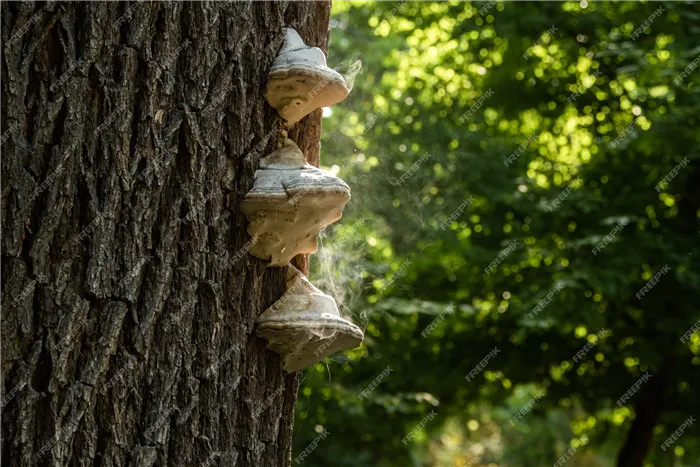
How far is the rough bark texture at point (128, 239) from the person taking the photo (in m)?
1.70

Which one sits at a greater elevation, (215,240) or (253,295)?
→ (215,240)

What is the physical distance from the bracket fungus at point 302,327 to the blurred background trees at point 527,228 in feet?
15.3

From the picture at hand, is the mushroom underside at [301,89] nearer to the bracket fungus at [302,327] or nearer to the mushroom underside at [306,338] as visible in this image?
the bracket fungus at [302,327]

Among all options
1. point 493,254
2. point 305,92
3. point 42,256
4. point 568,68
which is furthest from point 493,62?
point 42,256

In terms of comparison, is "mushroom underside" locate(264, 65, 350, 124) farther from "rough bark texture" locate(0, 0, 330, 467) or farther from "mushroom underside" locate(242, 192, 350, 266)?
"mushroom underside" locate(242, 192, 350, 266)

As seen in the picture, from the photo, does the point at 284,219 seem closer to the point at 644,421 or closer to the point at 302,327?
the point at 302,327

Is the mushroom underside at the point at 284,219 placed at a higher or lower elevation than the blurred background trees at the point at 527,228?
higher

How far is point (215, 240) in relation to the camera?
1909 mm

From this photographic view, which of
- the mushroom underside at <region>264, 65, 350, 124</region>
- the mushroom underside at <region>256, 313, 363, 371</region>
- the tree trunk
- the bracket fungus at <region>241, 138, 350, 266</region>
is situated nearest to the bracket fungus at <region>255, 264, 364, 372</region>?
the mushroom underside at <region>256, 313, 363, 371</region>

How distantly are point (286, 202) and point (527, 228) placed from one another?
6.23 metres

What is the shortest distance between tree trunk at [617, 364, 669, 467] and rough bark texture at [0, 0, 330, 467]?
7014mm

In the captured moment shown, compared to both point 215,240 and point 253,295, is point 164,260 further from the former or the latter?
point 253,295

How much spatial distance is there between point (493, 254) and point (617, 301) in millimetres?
1328

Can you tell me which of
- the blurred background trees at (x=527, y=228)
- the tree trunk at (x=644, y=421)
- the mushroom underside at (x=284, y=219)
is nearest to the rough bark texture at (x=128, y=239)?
the mushroom underside at (x=284, y=219)
